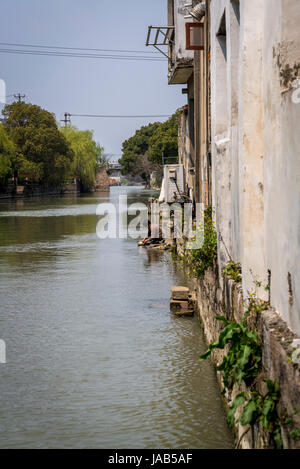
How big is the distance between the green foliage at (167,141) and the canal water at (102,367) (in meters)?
51.8

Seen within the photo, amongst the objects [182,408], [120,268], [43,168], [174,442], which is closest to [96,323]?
[182,408]

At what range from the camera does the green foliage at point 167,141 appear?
67.1 m

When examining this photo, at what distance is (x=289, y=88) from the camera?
383cm

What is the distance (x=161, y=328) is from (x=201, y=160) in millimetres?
4983

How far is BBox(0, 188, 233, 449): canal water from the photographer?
6.36m

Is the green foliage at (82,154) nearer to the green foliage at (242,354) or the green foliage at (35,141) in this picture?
the green foliage at (35,141)

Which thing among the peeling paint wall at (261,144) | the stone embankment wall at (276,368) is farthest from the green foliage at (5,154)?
the stone embankment wall at (276,368)

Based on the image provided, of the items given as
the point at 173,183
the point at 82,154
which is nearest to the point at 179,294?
the point at 173,183

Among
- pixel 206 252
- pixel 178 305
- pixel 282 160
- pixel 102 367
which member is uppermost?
pixel 282 160

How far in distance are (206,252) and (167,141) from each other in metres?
58.9

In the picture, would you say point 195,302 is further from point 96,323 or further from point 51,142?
point 51,142

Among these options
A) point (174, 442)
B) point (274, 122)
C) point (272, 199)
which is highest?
point (274, 122)

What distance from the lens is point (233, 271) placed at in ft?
22.0

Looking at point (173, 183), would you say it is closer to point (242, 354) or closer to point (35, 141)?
point (242, 354)
